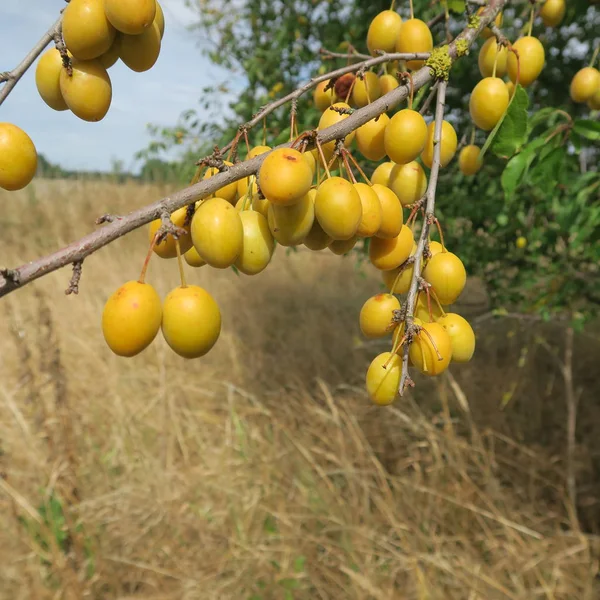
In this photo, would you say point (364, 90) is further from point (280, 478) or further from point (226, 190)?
point (280, 478)

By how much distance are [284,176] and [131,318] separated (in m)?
0.23

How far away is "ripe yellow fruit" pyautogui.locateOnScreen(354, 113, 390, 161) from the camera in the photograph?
0.83 metres

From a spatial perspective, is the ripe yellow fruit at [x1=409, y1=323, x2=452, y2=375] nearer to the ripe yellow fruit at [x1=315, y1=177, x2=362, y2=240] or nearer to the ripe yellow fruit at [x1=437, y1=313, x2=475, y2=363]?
the ripe yellow fruit at [x1=437, y1=313, x2=475, y2=363]

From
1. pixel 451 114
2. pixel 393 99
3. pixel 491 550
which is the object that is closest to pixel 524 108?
pixel 393 99

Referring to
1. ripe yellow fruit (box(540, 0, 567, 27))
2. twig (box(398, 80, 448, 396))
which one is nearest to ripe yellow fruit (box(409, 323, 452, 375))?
twig (box(398, 80, 448, 396))

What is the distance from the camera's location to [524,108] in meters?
0.92

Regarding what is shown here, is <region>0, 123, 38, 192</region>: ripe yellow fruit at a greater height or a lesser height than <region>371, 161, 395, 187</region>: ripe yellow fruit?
greater

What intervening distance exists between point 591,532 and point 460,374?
4.39ft

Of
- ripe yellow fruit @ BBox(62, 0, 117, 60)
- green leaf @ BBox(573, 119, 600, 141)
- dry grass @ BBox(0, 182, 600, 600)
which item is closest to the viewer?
ripe yellow fruit @ BBox(62, 0, 117, 60)

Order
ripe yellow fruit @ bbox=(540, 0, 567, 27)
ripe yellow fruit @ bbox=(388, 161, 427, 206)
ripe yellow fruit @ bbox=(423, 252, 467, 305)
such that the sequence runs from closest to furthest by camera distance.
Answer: ripe yellow fruit @ bbox=(423, 252, 467, 305) → ripe yellow fruit @ bbox=(388, 161, 427, 206) → ripe yellow fruit @ bbox=(540, 0, 567, 27)

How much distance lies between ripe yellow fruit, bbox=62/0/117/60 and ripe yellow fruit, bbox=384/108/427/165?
381 millimetres

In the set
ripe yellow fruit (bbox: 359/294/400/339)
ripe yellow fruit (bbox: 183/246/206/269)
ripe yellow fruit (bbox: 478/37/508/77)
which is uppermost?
ripe yellow fruit (bbox: 478/37/508/77)

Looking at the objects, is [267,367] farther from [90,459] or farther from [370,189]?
[370,189]

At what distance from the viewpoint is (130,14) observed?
2.06 ft
